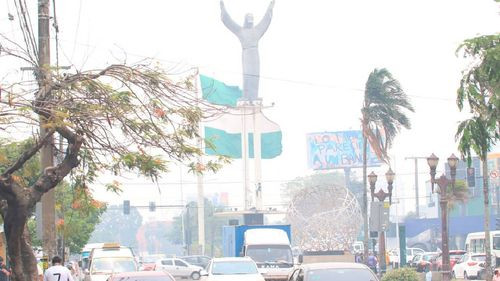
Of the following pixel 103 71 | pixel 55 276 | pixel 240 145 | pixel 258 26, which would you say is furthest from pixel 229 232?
pixel 240 145

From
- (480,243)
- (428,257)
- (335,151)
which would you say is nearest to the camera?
(480,243)

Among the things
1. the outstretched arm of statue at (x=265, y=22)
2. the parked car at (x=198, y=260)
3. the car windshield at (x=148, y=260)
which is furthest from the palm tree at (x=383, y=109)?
the outstretched arm of statue at (x=265, y=22)

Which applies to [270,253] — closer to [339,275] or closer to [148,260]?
[339,275]

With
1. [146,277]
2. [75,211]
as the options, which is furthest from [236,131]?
[146,277]

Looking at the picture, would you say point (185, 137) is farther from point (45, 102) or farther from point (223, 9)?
point (223, 9)

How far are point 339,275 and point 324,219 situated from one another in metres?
47.5

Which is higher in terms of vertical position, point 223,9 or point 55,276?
point 223,9

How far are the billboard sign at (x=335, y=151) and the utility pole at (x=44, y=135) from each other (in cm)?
→ 12141

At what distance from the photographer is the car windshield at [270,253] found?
4034cm

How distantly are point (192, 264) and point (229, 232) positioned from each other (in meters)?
14.9

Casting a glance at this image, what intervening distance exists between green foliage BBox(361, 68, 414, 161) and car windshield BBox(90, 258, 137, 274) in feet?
75.4

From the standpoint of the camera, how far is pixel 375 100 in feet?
191

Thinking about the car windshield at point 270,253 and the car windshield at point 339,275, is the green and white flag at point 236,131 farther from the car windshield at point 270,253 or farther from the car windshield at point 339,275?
the car windshield at point 339,275

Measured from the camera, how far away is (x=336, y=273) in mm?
22031
